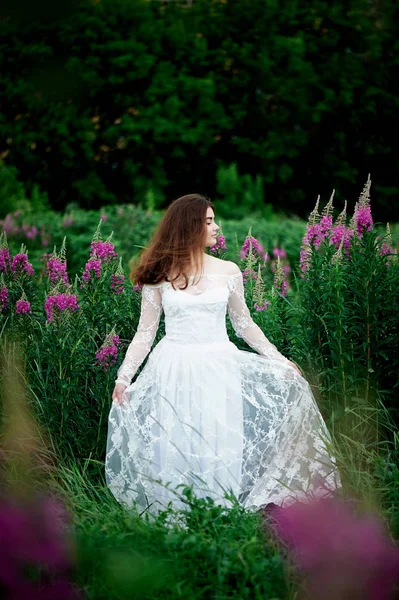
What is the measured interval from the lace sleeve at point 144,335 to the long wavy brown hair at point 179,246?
8 cm

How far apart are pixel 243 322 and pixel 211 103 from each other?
996 cm

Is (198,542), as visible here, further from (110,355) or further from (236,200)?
(236,200)

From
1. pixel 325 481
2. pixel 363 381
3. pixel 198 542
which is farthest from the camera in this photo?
pixel 363 381

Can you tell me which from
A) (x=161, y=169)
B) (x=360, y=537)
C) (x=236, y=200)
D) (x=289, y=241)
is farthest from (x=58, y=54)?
(x=360, y=537)

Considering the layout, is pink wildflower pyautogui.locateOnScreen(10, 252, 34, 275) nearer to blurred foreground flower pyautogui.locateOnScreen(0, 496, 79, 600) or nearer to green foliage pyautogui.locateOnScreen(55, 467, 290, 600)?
green foliage pyautogui.locateOnScreen(55, 467, 290, 600)

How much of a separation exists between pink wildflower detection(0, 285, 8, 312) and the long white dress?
3.21 feet

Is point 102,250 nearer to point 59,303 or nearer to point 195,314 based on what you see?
point 59,303

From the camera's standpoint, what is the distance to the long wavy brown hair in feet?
13.3

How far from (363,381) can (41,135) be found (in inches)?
388

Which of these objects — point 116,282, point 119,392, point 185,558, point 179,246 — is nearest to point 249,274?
point 116,282

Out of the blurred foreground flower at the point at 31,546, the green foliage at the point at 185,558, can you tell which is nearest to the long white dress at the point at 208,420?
the green foliage at the point at 185,558

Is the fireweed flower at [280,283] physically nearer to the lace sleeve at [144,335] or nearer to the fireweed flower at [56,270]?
the lace sleeve at [144,335]

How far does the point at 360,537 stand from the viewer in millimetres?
2365

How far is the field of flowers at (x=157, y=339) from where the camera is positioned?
3004mm
